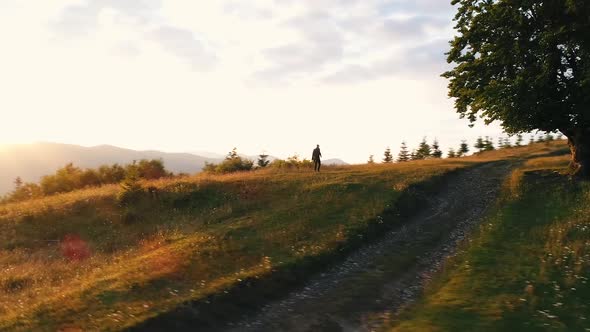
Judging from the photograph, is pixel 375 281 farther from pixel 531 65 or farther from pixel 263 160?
pixel 263 160

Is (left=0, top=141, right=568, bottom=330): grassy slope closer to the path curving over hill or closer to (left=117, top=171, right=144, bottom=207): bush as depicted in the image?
(left=117, top=171, right=144, bottom=207): bush

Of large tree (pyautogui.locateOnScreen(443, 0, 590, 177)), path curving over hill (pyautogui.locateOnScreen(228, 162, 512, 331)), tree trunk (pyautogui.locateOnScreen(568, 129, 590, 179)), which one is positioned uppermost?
large tree (pyautogui.locateOnScreen(443, 0, 590, 177))

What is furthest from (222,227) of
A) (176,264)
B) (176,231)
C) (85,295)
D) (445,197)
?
(445,197)

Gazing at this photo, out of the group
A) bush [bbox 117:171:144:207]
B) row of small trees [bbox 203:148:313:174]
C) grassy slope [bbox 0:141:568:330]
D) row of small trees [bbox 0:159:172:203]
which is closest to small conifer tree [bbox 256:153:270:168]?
row of small trees [bbox 203:148:313:174]

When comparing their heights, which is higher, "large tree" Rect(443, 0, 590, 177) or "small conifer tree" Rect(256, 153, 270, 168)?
"large tree" Rect(443, 0, 590, 177)

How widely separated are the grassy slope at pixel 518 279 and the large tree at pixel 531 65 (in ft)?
21.0

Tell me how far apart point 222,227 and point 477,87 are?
2032 cm

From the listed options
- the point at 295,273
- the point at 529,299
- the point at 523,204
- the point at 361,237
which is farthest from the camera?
the point at 523,204

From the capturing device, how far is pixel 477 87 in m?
32.3

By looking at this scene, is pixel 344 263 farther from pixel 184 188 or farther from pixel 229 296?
pixel 184 188

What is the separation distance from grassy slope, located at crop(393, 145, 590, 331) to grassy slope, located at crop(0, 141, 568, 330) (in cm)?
588

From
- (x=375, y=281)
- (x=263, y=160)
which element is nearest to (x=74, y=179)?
(x=263, y=160)

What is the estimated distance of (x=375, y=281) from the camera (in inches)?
663

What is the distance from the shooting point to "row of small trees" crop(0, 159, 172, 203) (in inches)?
1981
